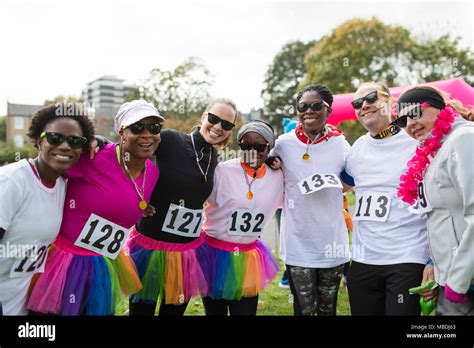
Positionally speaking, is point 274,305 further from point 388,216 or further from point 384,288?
point 388,216

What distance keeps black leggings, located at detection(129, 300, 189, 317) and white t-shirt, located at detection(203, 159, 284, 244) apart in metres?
0.63

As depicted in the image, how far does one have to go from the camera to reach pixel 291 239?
11.3 ft

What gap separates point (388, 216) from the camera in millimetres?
3123

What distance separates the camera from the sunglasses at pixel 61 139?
265 cm

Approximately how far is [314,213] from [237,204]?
62 cm

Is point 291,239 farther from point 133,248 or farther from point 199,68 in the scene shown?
point 199,68

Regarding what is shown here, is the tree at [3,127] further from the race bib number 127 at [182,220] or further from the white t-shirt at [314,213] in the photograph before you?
the white t-shirt at [314,213]

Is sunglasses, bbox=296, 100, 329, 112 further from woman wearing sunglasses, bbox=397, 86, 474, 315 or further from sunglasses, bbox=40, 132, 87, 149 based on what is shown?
sunglasses, bbox=40, 132, 87, 149

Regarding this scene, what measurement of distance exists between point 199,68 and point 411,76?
1018cm

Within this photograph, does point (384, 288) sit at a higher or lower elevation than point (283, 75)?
lower

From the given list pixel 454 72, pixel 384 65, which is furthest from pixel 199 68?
pixel 454 72

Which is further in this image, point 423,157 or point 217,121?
point 217,121

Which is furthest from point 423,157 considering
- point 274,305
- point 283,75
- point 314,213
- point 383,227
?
point 283,75

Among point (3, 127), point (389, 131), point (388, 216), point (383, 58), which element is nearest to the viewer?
point (388, 216)
